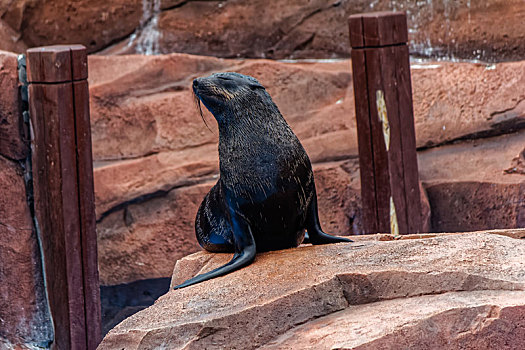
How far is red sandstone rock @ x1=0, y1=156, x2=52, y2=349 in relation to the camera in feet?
15.0

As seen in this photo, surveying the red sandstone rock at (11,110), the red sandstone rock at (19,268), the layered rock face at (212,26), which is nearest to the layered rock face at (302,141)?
the layered rock face at (212,26)

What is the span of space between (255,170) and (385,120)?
1947mm

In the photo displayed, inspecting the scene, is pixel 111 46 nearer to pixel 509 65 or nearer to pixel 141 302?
pixel 141 302

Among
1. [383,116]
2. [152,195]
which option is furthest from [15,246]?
[383,116]

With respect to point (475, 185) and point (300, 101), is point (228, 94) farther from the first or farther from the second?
point (300, 101)

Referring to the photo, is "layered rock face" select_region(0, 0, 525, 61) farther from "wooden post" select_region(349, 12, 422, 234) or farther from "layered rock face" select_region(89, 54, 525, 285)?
"wooden post" select_region(349, 12, 422, 234)

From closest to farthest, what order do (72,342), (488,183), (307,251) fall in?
(307,251) → (72,342) → (488,183)

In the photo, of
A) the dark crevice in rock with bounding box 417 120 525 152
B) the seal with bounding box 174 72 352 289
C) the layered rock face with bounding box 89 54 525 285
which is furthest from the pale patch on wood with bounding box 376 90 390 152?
the seal with bounding box 174 72 352 289

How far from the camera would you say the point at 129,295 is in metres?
6.12

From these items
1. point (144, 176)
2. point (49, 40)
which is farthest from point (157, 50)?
point (144, 176)

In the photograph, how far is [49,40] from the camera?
7.00m

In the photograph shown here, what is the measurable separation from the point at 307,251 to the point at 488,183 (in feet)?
9.17

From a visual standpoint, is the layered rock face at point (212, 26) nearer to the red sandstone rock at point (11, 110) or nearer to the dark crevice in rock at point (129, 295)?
the dark crevice in rock at point (129, 295)

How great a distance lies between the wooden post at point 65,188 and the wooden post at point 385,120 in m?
1.69
